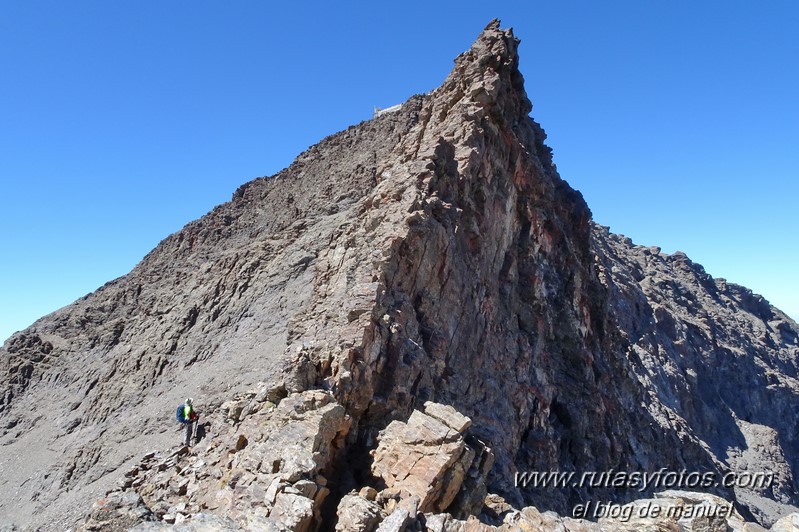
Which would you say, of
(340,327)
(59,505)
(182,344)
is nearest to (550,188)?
(340,327)

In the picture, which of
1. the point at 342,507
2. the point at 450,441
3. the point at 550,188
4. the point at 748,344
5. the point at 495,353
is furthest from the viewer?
the point at 748,344

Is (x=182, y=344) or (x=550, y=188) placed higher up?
(x=550, y=188)

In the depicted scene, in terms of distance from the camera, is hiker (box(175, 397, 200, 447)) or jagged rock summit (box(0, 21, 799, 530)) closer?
jagged rock summit (box(0, 21, 799, 530))

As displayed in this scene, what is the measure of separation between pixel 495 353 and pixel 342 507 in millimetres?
20042

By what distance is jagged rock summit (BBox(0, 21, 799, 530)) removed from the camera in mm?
14641

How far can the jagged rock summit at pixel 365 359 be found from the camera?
14.6 metres

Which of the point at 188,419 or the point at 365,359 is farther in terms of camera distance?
the point at 365,359

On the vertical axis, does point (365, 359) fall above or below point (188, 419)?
above

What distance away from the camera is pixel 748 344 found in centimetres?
12075

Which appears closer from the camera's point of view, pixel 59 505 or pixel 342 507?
pixel 342 507

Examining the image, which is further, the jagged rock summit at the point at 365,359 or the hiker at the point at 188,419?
the hiker at the point at 188,419

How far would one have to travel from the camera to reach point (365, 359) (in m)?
19.8

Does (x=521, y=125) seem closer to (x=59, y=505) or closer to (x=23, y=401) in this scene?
(x=59, y=505)

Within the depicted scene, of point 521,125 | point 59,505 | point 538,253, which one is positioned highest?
point 521,125
